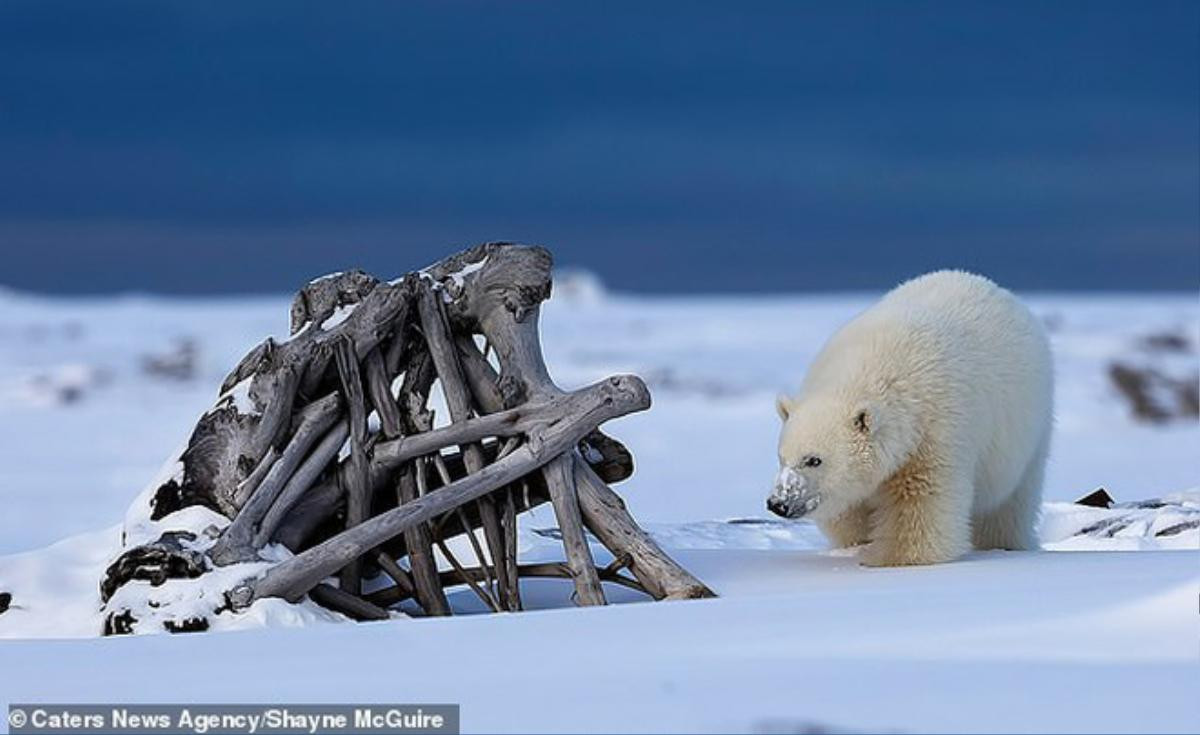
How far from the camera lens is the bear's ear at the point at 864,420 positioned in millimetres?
7758

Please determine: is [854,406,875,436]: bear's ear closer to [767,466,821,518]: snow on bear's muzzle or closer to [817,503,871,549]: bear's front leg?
[767,466,821,518]: snow on bear's muzzle

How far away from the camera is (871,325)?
8.28 m

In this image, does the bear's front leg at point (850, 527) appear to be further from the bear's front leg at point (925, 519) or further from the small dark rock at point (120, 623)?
the small dark rock at point (120, 623)

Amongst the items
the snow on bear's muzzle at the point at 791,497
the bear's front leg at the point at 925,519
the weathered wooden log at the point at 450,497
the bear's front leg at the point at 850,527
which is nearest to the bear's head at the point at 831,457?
the snow on bear's muzzle at the point at 791,497

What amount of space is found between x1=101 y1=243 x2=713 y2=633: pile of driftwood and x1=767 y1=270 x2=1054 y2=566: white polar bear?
0.94 meters

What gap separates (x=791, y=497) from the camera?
7.72 m

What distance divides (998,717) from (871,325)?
418 cm

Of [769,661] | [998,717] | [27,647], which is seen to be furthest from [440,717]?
[27,647]

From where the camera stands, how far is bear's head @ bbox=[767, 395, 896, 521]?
7.77 metres

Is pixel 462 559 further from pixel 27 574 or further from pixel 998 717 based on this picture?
pixel 998 717

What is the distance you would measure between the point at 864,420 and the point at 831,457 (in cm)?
24

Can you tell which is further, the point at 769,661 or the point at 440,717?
the point at 769,661

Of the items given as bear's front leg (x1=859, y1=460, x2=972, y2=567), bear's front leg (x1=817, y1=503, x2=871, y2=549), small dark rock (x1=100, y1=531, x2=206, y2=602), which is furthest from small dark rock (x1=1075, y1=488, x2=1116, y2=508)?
small dark rock (x1=100, y1=531, x2=206, y2=602)

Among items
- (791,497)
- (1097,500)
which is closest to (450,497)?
(791,497)
